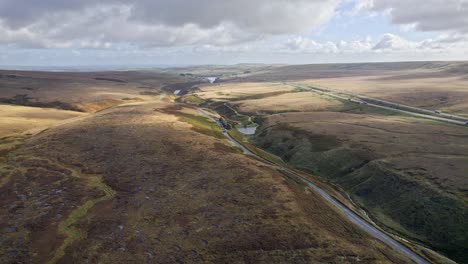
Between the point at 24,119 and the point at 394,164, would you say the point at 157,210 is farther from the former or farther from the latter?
the point at 24,119

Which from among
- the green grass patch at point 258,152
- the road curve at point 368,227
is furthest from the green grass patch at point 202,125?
the road curve at point 368,227

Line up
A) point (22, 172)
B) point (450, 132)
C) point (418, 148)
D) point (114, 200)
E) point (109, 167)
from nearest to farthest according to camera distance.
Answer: point (114, 200) → point (22, 172) → point (109, 167) → point (418, 148) → point (450, 132)

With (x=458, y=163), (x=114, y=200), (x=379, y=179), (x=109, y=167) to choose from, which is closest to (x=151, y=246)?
(x=114, y=200)

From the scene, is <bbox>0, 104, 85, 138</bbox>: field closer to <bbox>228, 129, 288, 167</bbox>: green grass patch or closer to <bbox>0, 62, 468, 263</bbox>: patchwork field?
<bbox>0, 62, 468, 263</bbox>: patchwork field

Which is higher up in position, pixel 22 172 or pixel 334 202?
pixel 22 172

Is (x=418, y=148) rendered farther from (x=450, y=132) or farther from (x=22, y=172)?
(x=22, y=172)

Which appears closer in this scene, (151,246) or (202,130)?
(151,246)

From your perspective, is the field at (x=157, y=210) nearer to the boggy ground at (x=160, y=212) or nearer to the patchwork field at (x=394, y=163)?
the boggy ground at (x=160, y=212)
